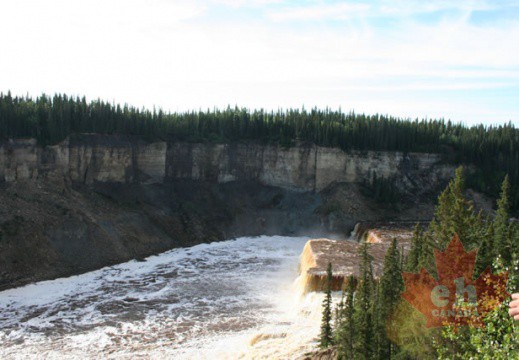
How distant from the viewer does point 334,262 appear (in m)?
57.3

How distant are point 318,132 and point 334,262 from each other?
40.4 m

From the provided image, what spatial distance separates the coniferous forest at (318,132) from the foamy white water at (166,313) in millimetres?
28545

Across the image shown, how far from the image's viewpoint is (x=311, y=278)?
51.4 meters

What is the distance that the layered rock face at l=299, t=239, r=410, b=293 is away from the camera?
51.1 m

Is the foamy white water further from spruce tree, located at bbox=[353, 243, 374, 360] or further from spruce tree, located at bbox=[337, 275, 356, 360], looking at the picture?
spruce tree, located at bbox=[353, 243, 374, 360]

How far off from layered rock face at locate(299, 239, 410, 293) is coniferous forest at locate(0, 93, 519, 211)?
29511 millimetres

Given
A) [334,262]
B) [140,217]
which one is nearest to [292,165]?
[140,217]

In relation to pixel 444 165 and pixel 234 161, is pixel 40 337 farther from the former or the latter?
pixel 444 165

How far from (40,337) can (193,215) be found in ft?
134

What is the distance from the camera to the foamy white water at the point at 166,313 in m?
40.6

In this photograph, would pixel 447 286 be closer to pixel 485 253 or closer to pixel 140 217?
pixel 485 253

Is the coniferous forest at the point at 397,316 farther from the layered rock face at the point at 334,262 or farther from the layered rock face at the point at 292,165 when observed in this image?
the layered rock face at the point at 292,165

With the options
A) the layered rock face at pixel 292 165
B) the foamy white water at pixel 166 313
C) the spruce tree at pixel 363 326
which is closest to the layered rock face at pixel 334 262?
the foamy white water at pixel 166 313

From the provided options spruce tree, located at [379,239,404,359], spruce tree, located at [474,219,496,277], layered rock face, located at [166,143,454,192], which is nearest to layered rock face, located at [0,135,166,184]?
layered rock face, located at [166,143,454,192]
